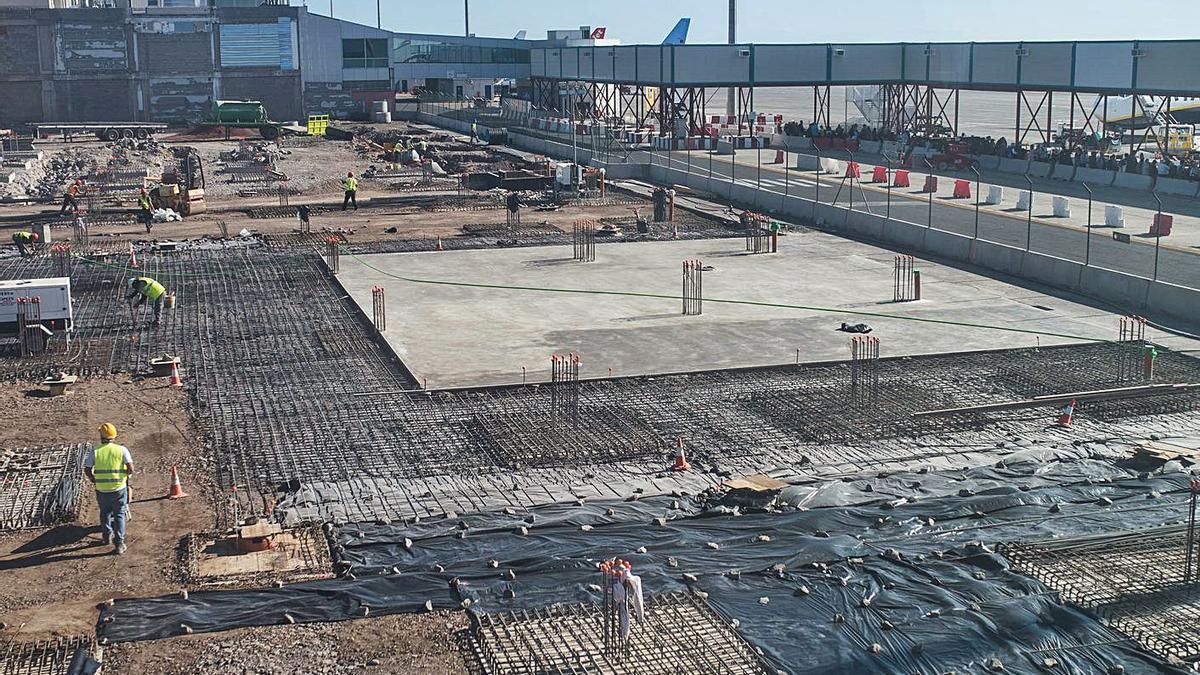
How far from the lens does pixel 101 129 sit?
98.2m

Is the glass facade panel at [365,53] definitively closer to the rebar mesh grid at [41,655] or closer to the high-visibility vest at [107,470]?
the high-visibility vest at [107,470]

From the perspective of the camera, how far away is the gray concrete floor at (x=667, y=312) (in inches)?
1058

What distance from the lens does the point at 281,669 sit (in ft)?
42.8

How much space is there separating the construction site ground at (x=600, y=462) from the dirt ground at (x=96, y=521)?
0.06 metres

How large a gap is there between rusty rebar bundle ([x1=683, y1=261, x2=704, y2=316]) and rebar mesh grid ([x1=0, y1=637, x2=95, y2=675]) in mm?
19200

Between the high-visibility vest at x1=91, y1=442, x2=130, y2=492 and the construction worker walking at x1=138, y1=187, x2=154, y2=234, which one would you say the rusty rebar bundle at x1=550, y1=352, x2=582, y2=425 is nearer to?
the high-visibility vest at x1=91, y1=442, x2=130, y2=492

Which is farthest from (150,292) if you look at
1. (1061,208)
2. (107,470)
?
(1061,208)

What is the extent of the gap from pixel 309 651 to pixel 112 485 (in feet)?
13.9

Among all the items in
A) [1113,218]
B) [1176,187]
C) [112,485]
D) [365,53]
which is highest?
[365,53]

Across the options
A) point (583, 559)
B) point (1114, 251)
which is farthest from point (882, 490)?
point (1114, 251)

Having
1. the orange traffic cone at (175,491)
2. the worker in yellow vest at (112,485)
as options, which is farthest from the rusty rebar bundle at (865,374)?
the worker in yellow vest at (112,485)

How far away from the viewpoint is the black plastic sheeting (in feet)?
44.1

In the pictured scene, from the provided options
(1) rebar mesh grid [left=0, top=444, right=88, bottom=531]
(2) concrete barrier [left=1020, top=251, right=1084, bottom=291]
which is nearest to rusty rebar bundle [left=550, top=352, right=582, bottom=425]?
(1) rebar mesh grid [left=0, top=444, right=88, bottom=531]

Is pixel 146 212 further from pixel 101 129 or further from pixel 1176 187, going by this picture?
pixel 101 129
